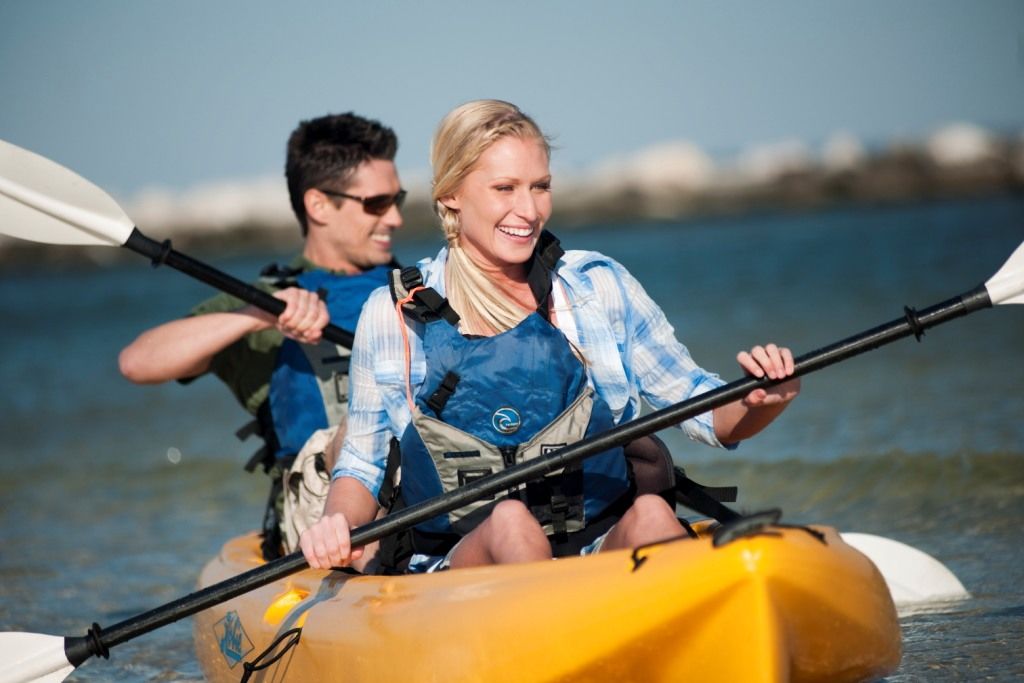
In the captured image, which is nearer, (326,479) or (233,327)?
(326,479)

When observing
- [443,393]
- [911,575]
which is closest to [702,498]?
[443,393]

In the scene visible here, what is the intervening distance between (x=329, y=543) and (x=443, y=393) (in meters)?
0.42

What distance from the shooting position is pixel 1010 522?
5898 mm

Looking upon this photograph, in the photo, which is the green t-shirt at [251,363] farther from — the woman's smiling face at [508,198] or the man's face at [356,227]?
the woman's smiling face at [508,198]

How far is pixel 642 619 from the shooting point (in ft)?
8.32

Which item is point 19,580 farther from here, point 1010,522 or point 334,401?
point 1010,522

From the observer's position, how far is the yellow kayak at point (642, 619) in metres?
2.46

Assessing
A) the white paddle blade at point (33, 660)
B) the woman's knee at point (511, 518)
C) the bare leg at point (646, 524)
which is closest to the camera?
the bare leg at point (646, 524)

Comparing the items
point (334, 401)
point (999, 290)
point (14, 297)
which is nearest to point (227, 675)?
point (334, 401)

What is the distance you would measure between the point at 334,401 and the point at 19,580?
286cm

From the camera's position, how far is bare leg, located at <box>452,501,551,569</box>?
2.87m

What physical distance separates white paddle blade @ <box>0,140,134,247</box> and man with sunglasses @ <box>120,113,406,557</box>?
0.37 metres

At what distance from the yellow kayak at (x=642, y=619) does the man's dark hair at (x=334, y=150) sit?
1.95 metres

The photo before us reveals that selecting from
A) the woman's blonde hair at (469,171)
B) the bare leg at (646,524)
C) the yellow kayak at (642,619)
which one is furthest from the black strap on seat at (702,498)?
the woman's blonde hair at (469,171)
